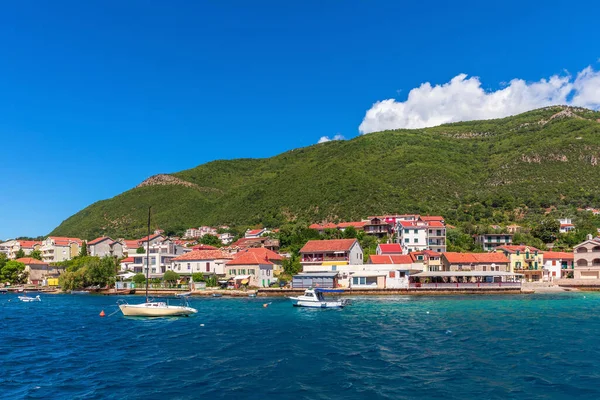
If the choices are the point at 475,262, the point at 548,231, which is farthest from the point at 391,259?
the point at 548,231

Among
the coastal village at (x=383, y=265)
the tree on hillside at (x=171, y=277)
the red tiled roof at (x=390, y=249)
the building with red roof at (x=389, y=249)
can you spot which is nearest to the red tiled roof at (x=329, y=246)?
the coastal village at (x=383, y=265)

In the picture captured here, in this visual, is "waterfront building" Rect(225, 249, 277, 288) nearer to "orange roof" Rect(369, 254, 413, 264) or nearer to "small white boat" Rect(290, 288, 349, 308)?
"orange roof" Rect(369, 254, 413, 264)

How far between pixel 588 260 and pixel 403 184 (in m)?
68.0

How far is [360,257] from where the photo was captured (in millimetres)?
82250

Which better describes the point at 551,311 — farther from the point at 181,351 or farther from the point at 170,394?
the point at 170,394

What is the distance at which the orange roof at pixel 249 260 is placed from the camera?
77.3 m

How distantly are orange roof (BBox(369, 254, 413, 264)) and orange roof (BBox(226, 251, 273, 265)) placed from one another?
17.9m

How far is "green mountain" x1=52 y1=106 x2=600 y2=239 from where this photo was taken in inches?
5128

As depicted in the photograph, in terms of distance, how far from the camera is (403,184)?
144m

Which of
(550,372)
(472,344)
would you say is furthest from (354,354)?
(550,372)

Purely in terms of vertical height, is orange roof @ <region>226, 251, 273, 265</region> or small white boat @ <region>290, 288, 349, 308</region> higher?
orange roof @ <region>226, 251, 273, 265</region>

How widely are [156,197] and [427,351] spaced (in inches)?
6789

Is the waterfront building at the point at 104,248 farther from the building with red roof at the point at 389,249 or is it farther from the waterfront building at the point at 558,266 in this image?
the waterfront building at the point at 558,266

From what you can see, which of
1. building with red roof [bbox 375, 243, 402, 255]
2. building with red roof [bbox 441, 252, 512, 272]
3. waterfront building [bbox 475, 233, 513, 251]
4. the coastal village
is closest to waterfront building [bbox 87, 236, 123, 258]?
the coastal village
